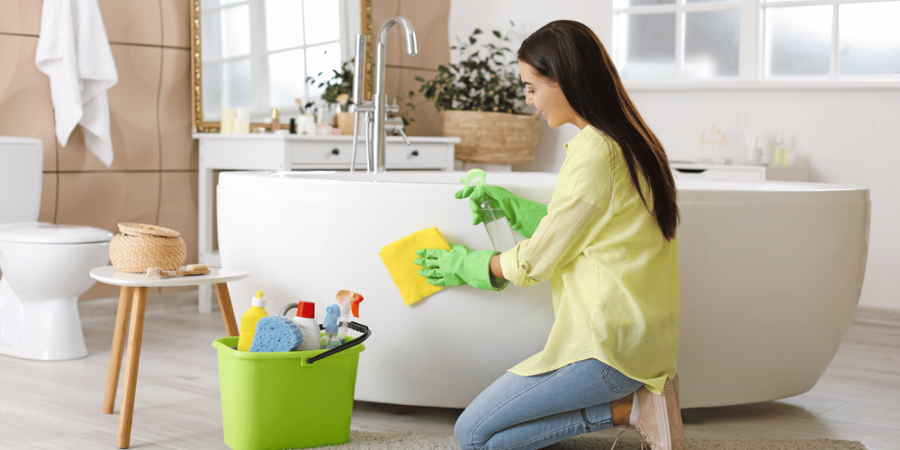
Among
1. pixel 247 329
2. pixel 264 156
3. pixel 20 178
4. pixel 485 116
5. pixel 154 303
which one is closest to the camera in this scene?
pixel 247 329

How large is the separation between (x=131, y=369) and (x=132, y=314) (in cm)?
12

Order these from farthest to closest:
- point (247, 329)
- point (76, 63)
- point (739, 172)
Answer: point (739, 172) < point (76, 63) < point (247, 329)

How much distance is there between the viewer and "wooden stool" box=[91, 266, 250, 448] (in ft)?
6.09

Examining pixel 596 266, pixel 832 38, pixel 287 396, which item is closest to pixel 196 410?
pixel 287 396

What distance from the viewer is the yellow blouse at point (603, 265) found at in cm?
152

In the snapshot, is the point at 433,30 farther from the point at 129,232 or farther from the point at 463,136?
the point at 129,232

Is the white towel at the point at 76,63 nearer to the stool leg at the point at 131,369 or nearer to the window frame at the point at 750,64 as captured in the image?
the stool leg at the point at 131,369

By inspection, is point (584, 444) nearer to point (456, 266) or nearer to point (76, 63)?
point (456, 266)

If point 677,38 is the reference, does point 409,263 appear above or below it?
below

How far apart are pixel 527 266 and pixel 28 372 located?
1.64m

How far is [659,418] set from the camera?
5.24 feet

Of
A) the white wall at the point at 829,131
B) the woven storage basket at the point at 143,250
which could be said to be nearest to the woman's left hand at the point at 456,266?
the woven storage basket at the point at 143,250

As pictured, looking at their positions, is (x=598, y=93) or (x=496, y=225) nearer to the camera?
(x=598, y=93)

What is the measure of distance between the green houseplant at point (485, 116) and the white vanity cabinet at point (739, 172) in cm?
76
